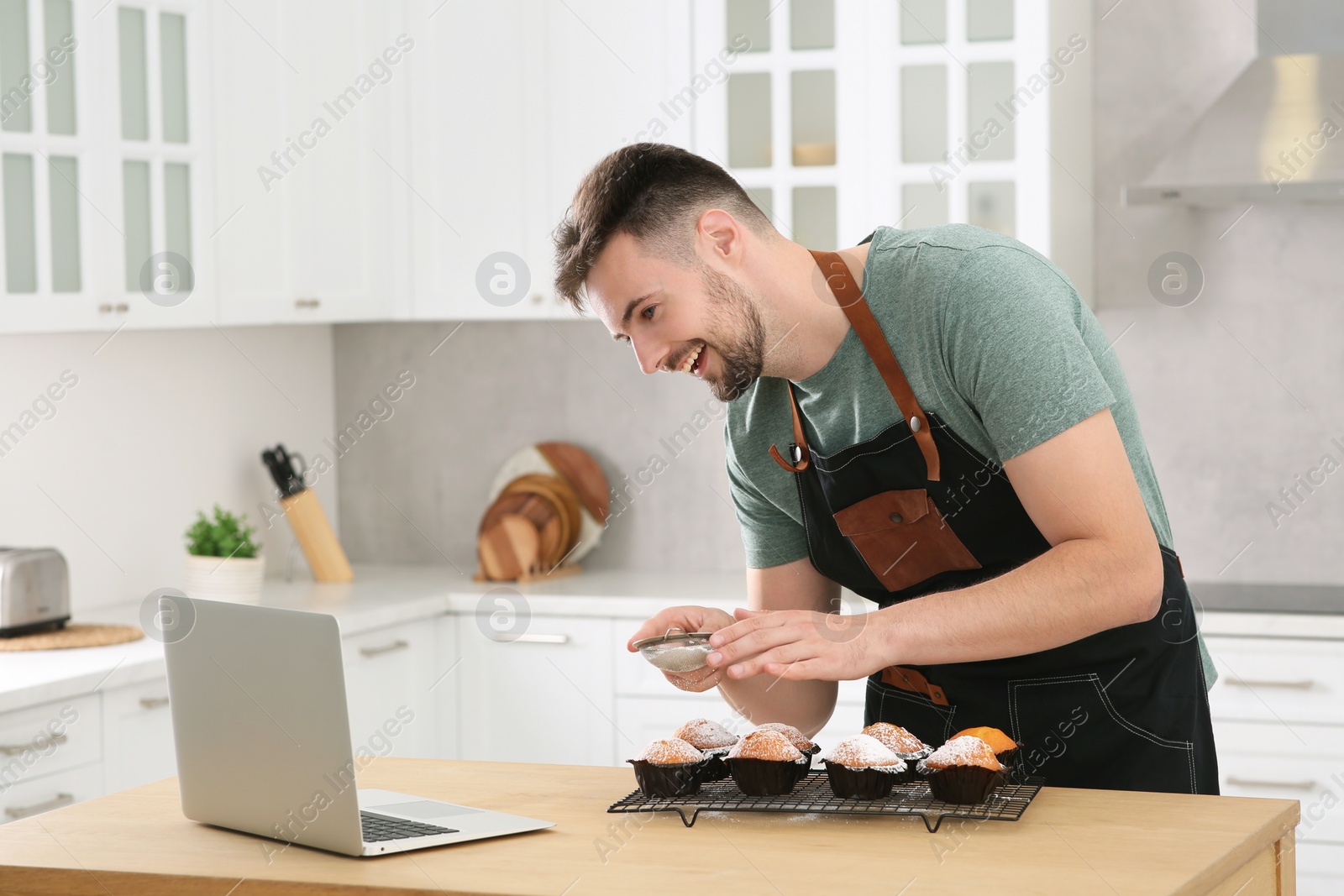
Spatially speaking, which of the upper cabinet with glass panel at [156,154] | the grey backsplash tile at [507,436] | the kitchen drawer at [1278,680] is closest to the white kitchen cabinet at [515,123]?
the grey backsplash tile at [507,436]

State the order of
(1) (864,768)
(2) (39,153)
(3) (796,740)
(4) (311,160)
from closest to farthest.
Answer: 1. (1) (864,768)
2. (3) (796,740)
3. (2) (39,153)
4. (4) (311,160)

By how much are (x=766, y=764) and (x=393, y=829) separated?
1.17ft

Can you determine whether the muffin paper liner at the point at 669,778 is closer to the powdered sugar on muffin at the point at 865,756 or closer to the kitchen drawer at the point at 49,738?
the powdered sugar on muffin at the point at 865,756

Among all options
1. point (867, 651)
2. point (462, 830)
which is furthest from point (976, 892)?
point (462, 830)

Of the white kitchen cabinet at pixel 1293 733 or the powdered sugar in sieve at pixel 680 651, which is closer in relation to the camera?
the powdered sugar in sieve at pixel 680 651

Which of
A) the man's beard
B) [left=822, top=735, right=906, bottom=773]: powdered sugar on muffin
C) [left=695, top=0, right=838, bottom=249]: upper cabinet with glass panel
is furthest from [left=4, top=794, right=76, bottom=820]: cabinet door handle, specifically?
[left=695, top=0, right=838, bottom=249]: upper cabinet with glass panel

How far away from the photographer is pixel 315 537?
3.80 m

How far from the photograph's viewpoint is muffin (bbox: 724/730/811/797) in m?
1.48

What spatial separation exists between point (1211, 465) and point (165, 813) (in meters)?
2.60

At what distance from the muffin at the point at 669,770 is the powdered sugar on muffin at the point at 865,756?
14 cm

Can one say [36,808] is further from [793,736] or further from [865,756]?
[865,756]

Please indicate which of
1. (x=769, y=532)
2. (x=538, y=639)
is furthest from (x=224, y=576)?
(x=769, y=532)

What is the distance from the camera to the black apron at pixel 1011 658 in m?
1.72

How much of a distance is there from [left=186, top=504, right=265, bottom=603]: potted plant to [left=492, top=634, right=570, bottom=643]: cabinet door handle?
565mm
